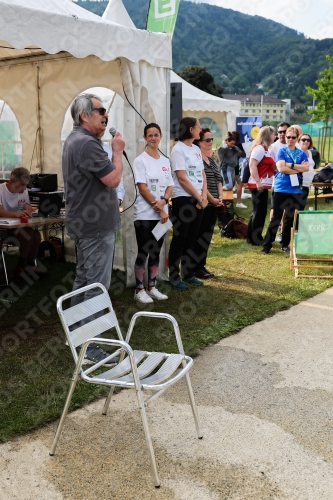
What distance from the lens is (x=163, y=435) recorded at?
10.4ft

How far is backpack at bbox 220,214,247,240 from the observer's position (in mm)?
9180

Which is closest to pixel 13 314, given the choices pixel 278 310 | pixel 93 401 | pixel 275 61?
pixel 93 401

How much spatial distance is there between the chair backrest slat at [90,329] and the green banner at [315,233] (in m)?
4.20

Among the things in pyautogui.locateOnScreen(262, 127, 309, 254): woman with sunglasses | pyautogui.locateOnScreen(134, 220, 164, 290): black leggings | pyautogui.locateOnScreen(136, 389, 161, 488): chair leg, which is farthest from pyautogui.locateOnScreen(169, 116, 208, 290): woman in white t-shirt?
pyautogui.locateOnScreen(136, 389, 161, 488): chair leg

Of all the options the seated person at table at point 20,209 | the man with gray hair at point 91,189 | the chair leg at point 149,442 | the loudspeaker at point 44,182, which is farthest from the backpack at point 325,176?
the chair leg at point 149,442

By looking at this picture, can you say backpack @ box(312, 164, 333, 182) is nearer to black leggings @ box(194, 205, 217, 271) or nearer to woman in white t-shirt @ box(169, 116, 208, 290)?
black leggings @ box(194, 205, 217, 271)

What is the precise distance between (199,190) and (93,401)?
10.3ft

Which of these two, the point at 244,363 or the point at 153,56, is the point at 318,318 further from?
the point at 153,56

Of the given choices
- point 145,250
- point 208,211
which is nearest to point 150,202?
point 145,250

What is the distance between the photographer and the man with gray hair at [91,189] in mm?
3854

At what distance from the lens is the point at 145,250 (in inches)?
224

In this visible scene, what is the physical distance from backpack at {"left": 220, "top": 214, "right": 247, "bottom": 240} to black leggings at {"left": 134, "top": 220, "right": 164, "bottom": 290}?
3589 millimetres

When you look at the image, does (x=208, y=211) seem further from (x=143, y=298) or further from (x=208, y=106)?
(x=208, y=106)

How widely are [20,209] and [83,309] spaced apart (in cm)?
381
